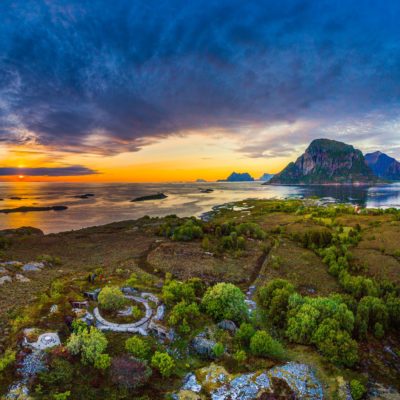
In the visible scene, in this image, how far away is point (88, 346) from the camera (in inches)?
560

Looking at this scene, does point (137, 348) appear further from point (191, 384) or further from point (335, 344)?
point (335, 344)

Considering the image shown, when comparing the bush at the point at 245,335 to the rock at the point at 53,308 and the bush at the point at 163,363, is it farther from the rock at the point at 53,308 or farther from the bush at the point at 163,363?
the rock at the point at 53,308

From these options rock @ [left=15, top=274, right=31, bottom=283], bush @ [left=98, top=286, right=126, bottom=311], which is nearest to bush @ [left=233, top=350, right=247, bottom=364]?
bush @ [left=98, top=286, right=126, bottom=311]

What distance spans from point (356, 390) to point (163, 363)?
1088 centimetres

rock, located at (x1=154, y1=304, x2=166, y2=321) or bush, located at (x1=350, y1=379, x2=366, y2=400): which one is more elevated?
rock, located at (x1=154, y1=304, x2=166, y2=321)

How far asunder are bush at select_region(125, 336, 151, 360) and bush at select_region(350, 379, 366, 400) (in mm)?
11895

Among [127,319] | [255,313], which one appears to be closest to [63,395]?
[127,319]

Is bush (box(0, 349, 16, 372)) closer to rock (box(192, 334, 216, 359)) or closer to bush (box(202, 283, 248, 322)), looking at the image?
rock (box(192, 334, 216, 359))

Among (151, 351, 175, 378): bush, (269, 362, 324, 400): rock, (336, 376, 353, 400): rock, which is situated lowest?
(336, 376, 353, 400): rock

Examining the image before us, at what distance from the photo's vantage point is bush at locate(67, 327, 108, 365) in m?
14.0

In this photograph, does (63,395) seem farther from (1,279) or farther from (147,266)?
(147,266)

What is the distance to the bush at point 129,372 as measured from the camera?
13.1m

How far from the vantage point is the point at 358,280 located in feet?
88.6

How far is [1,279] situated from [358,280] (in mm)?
36206
